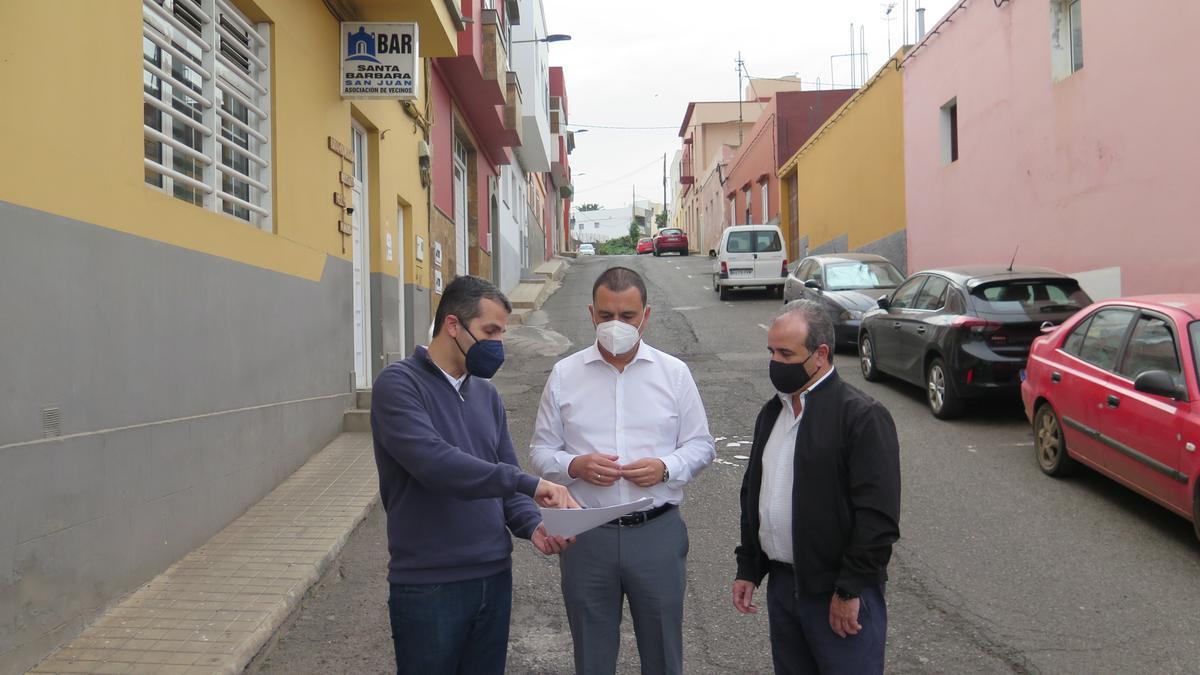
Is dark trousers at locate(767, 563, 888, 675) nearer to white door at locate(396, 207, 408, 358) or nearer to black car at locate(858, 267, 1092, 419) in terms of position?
black car at locate(858, 267, 1092, 419)

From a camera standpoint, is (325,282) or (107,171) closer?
(107,171)

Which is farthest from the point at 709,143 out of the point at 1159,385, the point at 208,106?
the point at 1159,385

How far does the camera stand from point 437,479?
263cm

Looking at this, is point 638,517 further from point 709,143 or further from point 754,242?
point 709,143

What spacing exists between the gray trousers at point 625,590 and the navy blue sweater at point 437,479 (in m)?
0.25

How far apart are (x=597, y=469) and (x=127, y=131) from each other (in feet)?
11.7

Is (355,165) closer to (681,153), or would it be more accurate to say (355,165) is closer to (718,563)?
(718,563)

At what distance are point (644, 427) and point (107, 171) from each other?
331cm

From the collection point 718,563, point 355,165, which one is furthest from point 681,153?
point 718,563

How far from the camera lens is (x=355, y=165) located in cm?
1019

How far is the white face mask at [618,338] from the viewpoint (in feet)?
10.4

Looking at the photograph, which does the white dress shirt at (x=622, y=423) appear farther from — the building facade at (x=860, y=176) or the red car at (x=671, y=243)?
the red car at (x=671, y=243)

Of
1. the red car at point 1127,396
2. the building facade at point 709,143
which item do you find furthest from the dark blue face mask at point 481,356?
the building facade at point 709,143

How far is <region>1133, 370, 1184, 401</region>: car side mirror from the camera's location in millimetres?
5586
